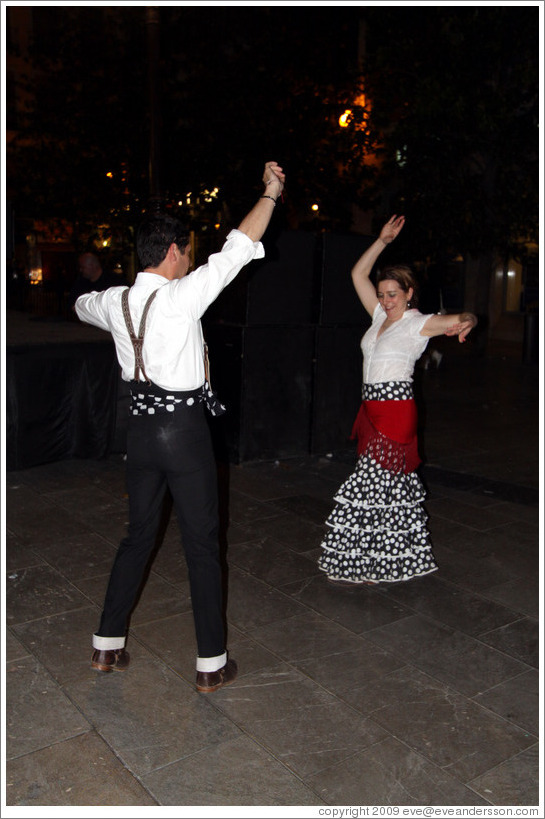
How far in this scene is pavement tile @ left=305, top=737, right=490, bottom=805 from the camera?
9.39 ft

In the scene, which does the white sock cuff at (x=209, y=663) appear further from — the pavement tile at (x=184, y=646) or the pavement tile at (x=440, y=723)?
the pavement tile at (x=440, y=723)

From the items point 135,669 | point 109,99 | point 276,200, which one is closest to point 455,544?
point 135,669

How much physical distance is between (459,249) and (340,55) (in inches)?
225

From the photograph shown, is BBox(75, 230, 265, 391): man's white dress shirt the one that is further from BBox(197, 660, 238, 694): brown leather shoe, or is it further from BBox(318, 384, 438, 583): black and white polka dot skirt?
BBox(318, 384, 438, 583): black and white polka dot skirt

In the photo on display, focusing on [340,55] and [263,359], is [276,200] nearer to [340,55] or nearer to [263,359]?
[263,359]

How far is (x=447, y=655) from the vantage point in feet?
13.0

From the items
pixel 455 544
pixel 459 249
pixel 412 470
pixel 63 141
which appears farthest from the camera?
pixel 63 141

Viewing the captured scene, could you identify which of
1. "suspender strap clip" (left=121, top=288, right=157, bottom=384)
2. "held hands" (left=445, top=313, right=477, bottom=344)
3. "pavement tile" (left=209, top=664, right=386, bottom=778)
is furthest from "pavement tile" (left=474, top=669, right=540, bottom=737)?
"suspender strap clip" (left=121, top=288, right=157, bottom=384)

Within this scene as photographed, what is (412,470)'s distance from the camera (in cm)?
493

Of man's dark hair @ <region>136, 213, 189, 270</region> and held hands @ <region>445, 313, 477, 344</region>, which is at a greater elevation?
man's dark hair @ <region>136, 213, 189, 270</region>

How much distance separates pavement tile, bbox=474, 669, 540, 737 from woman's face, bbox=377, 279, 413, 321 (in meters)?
2.23

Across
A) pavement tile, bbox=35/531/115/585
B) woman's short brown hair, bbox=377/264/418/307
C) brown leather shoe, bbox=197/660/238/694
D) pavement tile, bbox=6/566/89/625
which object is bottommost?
brown leather shoe, bbox=197/660/238/694

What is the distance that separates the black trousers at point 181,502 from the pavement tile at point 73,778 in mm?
708

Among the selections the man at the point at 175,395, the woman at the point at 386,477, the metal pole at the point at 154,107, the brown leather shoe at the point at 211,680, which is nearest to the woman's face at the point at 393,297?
the woman at the point at 386,477
